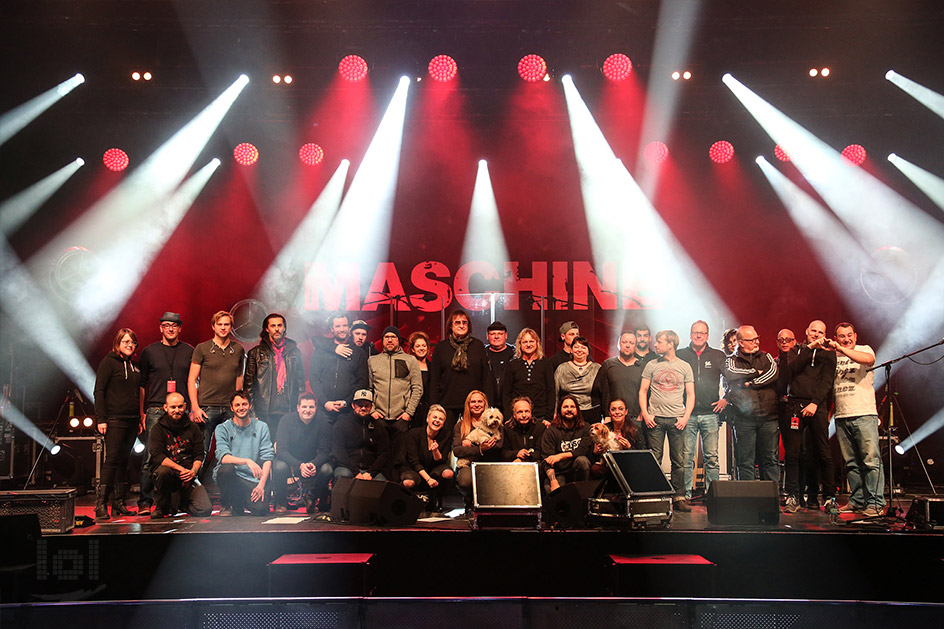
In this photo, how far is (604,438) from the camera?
21.6 ft

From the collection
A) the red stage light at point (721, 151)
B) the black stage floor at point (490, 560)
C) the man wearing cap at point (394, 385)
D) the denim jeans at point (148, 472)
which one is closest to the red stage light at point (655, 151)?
the red stage light at point (721, 151)

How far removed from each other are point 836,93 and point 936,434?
4.39 m

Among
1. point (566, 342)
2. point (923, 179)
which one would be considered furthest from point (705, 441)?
point (923, 179)

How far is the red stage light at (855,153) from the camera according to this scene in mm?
10109

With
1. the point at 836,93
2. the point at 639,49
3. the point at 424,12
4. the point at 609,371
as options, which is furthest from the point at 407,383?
the point at 836,93

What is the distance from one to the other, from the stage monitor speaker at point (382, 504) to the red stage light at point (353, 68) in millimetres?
5661

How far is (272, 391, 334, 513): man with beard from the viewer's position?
675 cm

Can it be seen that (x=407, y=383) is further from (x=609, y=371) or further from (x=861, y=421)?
(x=861, y=421)

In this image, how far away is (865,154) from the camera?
33.3 feet

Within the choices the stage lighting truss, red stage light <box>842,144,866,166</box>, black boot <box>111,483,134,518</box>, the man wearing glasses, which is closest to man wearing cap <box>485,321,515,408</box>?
the man wearing glasses

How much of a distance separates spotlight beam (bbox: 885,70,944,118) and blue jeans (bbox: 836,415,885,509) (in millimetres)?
5071

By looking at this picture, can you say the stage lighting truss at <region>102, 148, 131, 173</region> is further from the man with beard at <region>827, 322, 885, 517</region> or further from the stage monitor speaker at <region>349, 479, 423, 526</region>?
the man with beard at <region>827, 322, 885, 517</region>

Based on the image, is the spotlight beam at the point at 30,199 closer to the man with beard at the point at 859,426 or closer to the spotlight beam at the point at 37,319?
the spotlight beam at the point at 37,319

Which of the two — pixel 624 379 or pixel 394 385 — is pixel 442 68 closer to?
pixel 394 385
